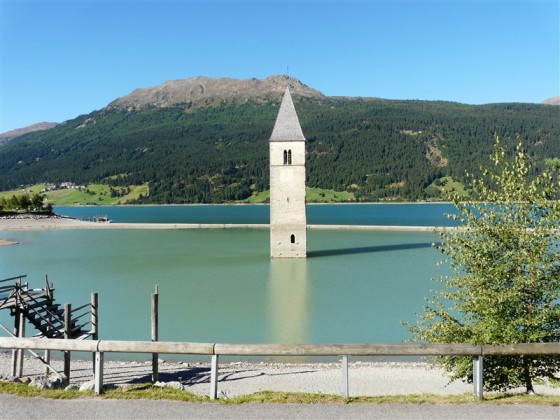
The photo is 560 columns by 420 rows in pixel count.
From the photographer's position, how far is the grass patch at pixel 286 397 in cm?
823

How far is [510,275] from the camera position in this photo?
988 cm

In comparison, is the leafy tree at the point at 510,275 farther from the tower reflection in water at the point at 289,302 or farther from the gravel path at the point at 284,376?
the tower reflection in water at the point at 289,302

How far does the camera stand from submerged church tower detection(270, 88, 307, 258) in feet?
147

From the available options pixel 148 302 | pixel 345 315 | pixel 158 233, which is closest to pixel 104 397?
pixel 345 315

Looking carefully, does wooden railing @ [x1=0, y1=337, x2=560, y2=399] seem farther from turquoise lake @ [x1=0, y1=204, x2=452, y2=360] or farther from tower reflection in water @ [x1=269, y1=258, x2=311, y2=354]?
turquoise lake @ [x1=0, y1=204, x2=452, y2=360]

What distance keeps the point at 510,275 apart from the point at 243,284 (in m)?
26.6

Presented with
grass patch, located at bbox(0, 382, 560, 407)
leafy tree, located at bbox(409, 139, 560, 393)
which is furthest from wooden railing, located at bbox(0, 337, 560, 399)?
leafy tree, located at bbox(409, 139, 560, 393)

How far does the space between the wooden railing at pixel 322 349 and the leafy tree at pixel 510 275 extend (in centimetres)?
72

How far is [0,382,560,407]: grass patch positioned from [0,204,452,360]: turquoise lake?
12.7 m

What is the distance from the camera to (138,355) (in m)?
19.3

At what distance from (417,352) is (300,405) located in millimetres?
2202

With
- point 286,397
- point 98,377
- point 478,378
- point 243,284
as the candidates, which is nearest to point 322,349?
point 286,397

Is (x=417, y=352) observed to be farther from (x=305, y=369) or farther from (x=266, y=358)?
(x=266, y=358)

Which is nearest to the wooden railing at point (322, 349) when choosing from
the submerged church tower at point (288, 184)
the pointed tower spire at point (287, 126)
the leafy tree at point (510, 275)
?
the leafy tree at point (510, 275)
